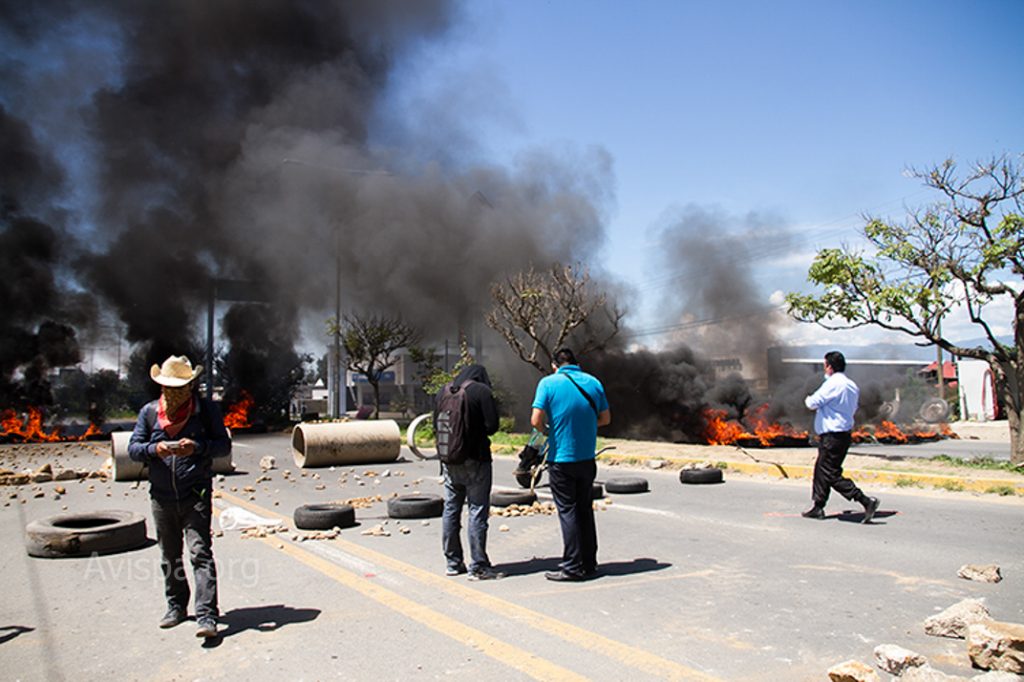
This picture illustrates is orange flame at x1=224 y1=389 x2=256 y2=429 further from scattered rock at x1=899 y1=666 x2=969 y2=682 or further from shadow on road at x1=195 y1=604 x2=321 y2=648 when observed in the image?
scattered rock at x1=899 y1=666 x2=969 y2=682

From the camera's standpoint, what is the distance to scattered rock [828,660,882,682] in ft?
10.6

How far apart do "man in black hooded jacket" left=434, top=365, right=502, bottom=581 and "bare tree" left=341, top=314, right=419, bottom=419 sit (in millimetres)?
26722

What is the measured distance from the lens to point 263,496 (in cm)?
1050

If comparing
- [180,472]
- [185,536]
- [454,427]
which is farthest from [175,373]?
[454,427]

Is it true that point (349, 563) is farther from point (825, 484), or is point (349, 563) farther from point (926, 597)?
point (825, 484)

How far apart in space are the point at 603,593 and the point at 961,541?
3384 millimetres

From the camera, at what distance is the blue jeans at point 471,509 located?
5434 millimetres

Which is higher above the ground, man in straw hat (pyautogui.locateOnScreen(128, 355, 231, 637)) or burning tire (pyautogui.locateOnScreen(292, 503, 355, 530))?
man in straw hat (pyautogui.locateOnScreen(128, 355, 231, 637))

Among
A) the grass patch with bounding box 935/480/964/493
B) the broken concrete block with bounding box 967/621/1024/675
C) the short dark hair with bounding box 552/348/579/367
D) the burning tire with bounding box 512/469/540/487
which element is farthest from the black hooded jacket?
Result: the grass patch with bounding box 935/480/964/493

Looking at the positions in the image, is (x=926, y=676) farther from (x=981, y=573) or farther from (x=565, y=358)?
(x=565, y=358)

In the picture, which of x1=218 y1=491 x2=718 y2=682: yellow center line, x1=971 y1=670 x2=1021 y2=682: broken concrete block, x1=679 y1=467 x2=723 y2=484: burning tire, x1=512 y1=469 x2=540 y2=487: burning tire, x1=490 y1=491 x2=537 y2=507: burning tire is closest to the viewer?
x1=971 y1=670 x2=1021 y2=682: broken concrete block

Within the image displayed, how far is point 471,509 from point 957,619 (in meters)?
2.89

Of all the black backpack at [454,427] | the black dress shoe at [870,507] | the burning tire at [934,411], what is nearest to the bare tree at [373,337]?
the burning tire at [934,411]

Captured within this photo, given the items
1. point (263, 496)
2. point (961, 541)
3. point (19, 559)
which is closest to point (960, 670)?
point (961, 541)
